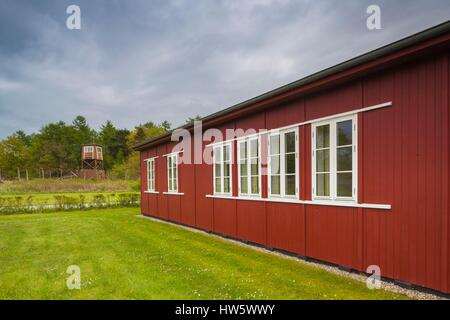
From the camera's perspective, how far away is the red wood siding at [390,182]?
345cm

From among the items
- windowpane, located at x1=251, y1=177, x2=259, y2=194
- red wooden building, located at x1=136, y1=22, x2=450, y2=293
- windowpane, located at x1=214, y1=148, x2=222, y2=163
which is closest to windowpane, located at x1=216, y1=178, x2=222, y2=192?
windowpane, located at x1=214, y1=148, x2=222, y2=163

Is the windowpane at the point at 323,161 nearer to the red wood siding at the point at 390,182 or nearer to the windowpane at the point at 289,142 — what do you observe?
the red wood siding at the point at 390,182

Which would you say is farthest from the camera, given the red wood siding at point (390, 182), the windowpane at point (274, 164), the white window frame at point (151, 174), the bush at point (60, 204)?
the bush at point (60, 204)

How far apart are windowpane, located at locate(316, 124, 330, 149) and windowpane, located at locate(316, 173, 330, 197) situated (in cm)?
48

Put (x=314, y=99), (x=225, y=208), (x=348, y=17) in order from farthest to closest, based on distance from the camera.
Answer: (x=225, y=208) < (x=348, y=17) < (x=314, y=99)

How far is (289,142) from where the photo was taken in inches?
221

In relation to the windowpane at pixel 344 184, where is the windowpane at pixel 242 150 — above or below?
above

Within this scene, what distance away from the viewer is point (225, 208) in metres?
7.56

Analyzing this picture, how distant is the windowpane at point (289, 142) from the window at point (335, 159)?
0.52 meters

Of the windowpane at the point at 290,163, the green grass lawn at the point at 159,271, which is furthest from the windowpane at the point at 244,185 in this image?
the windowpane at the point at 290,163

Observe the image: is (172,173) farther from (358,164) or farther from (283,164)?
(358,164)

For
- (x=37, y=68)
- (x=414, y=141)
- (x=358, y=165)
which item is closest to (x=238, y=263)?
(x=358, y=165)
